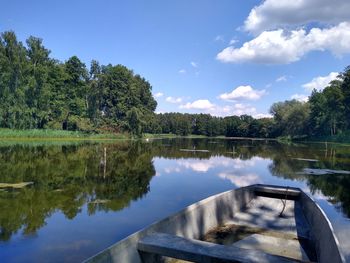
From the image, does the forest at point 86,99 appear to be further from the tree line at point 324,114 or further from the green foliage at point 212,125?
the green foliage at point 212,125

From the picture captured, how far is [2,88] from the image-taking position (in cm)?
5147

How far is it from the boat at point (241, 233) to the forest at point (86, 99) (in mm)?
48955

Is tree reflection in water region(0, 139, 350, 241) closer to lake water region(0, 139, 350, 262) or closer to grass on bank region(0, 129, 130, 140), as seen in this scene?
lake water region(0, 139, 350, 262)

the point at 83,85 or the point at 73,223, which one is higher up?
the point at 83,85

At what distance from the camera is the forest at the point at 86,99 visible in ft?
172

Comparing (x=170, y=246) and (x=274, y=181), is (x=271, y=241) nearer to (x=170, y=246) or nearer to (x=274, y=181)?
(x=170, y=246)

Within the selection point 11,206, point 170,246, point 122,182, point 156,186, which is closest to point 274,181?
point 156,186

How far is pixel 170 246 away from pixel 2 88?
2151 inches

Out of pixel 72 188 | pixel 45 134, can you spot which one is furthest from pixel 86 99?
pixel 72 188

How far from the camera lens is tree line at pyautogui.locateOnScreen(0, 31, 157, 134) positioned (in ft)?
171

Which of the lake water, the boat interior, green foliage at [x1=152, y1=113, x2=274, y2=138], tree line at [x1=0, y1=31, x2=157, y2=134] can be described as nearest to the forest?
tree line at [x1=0, y1=31, x2=157, y2=134]

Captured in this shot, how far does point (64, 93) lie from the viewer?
6469 centimetres

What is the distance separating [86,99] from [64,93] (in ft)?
20.7

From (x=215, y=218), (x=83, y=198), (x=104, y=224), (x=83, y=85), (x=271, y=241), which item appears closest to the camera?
(x=271, y=241)
